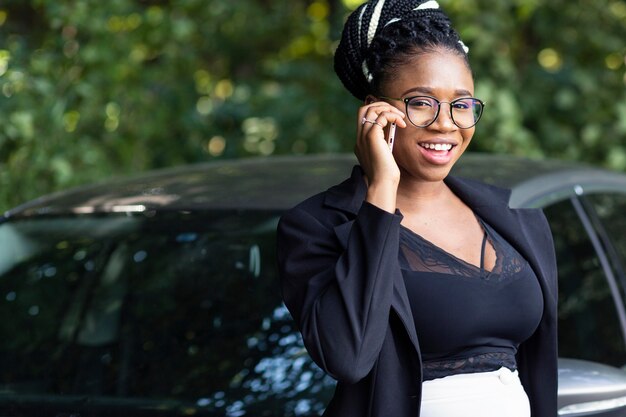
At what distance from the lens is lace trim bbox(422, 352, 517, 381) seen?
79.3 inches

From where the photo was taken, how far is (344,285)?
1881mm

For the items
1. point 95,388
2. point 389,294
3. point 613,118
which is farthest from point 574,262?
point 613,118

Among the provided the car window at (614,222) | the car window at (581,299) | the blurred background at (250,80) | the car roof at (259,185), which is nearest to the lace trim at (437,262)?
the car roof at (259,185)

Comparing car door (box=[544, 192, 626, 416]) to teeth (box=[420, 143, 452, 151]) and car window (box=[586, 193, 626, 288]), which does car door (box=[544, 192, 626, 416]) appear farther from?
teeth (box=[420, 143, 452, 151])

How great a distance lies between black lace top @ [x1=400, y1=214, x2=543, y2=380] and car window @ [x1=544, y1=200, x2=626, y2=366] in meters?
1.24

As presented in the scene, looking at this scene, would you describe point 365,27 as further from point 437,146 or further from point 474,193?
point 474,193

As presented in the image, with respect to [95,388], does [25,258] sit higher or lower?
higher

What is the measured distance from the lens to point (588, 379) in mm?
2582

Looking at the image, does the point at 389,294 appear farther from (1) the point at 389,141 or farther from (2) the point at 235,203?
(2) the point at 235,203

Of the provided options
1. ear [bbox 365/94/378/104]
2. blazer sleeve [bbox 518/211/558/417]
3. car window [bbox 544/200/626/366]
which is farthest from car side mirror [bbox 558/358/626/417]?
ear [bbox 365/94/378/104]

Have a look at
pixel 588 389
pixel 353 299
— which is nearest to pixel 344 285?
pixel 353 299

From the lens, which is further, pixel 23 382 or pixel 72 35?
pixel 72 35

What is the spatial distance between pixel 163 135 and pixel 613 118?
256cm

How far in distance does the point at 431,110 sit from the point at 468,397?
519mm
